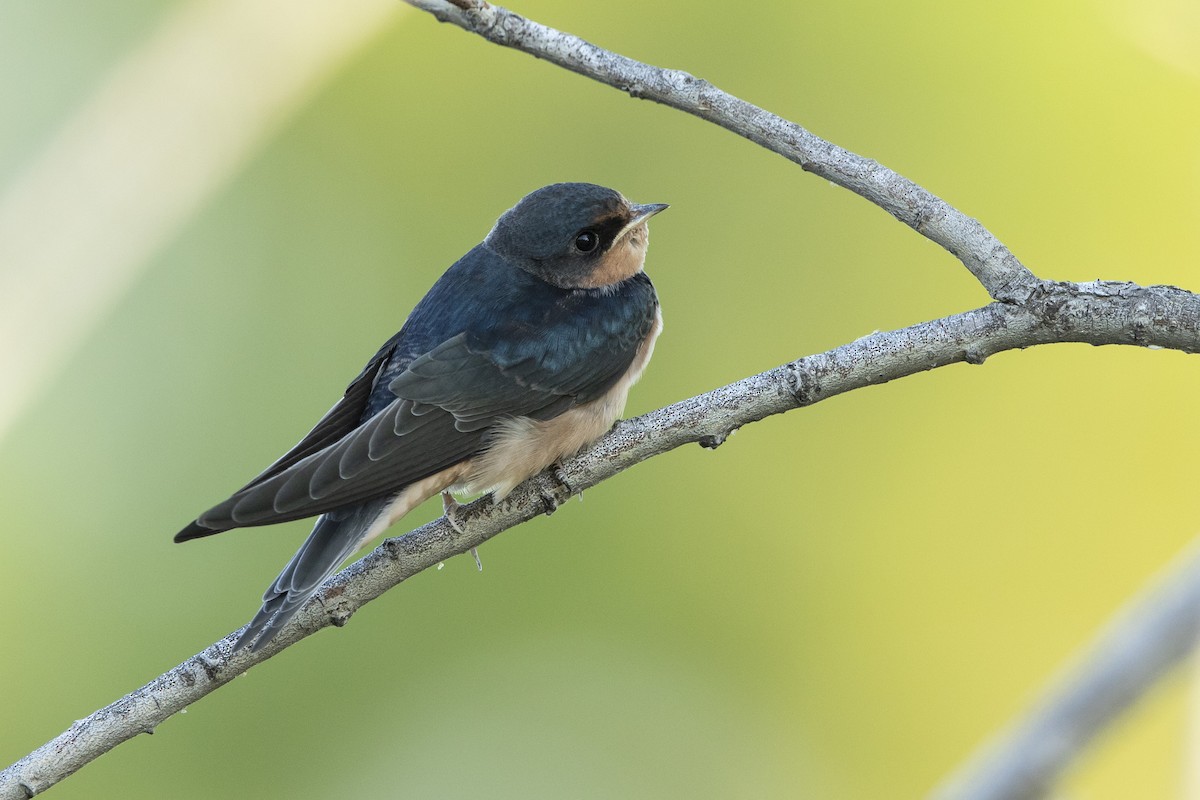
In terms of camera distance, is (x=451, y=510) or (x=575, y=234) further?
(x=575, y=234)

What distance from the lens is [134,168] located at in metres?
4.36

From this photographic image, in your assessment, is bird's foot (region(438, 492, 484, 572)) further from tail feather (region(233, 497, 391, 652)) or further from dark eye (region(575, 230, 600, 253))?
dark eye (region(575, 230, 600, 253))

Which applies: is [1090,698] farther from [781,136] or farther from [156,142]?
[156,142]

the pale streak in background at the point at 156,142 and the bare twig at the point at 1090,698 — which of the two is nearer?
the bare twig at the point at 1090,698

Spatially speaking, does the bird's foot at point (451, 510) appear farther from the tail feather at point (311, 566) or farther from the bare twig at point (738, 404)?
the tail feather at point (311, 566)

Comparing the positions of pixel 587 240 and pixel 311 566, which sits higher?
pixel 587 240

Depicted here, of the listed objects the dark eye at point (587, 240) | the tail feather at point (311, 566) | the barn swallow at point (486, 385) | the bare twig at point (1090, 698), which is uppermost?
the dark eye at point (587, 240)

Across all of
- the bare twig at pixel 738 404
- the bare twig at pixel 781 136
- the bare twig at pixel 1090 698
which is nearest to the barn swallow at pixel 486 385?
the bare twig at pixel 738 404

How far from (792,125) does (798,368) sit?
1.79 ft

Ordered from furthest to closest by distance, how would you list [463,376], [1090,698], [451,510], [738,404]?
[463,376]
[451,510]
[738,404]
[1090,698]

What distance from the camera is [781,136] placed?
2.70 meters

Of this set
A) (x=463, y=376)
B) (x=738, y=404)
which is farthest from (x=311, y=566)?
(x=738, y=404)

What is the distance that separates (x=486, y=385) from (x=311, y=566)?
32.4 inches

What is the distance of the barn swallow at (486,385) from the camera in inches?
118
